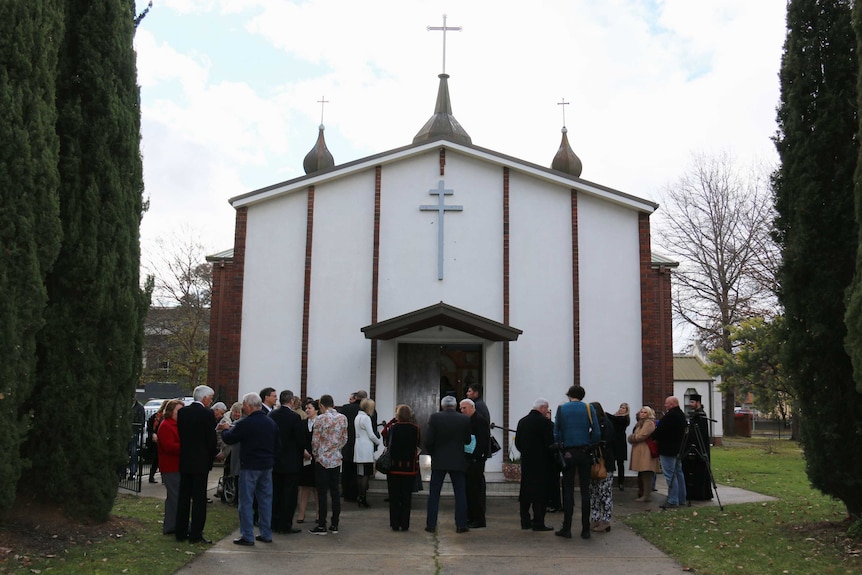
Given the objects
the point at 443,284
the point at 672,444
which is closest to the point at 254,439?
the point at 672,444

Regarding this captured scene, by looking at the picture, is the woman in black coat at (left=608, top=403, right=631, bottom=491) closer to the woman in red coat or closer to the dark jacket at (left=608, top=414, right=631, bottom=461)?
the dark jacket at (left=608, top=414, right=631, bottom=461)

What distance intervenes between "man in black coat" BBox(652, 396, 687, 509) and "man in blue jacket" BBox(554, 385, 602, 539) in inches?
100.0

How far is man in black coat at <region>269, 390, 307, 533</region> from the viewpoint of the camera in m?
10.1

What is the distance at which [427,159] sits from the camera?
659 inches

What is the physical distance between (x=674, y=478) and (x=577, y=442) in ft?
10.0

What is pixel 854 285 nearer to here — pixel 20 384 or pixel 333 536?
pixel 333 536

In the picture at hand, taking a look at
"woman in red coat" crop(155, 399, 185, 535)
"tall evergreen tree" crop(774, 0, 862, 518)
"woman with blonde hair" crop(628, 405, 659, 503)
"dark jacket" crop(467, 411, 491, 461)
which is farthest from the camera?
"woman with blonde hair" crop(628, 405, 659, 503)

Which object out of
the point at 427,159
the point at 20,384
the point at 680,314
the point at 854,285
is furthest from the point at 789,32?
the point at 680,314

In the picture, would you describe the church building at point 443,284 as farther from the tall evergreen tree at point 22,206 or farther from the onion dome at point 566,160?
the onion dome at point 566,160

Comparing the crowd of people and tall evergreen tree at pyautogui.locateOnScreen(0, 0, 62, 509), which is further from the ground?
tall evergreen tree at pyautogui.locateOnScreen(0, 0, 62, 509)

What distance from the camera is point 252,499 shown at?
9.38 metres

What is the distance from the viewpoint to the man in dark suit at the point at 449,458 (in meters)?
10.4

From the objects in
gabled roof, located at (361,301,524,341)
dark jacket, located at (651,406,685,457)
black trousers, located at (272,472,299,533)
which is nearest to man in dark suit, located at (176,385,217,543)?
black trousers, located at (272,472,299,533)

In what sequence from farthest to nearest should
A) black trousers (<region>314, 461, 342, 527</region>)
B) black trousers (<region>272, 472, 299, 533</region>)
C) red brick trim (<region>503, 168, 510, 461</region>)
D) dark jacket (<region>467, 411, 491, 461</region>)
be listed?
red brick trim (<region>503, 168, 510, 461</region>) → dark jacket (<region>467, 411, 491, 461</region>) → black trousers (<region>314, 461, 342, 527</region>) → black trousers (<region>272, 472, 299, 533</region>)
